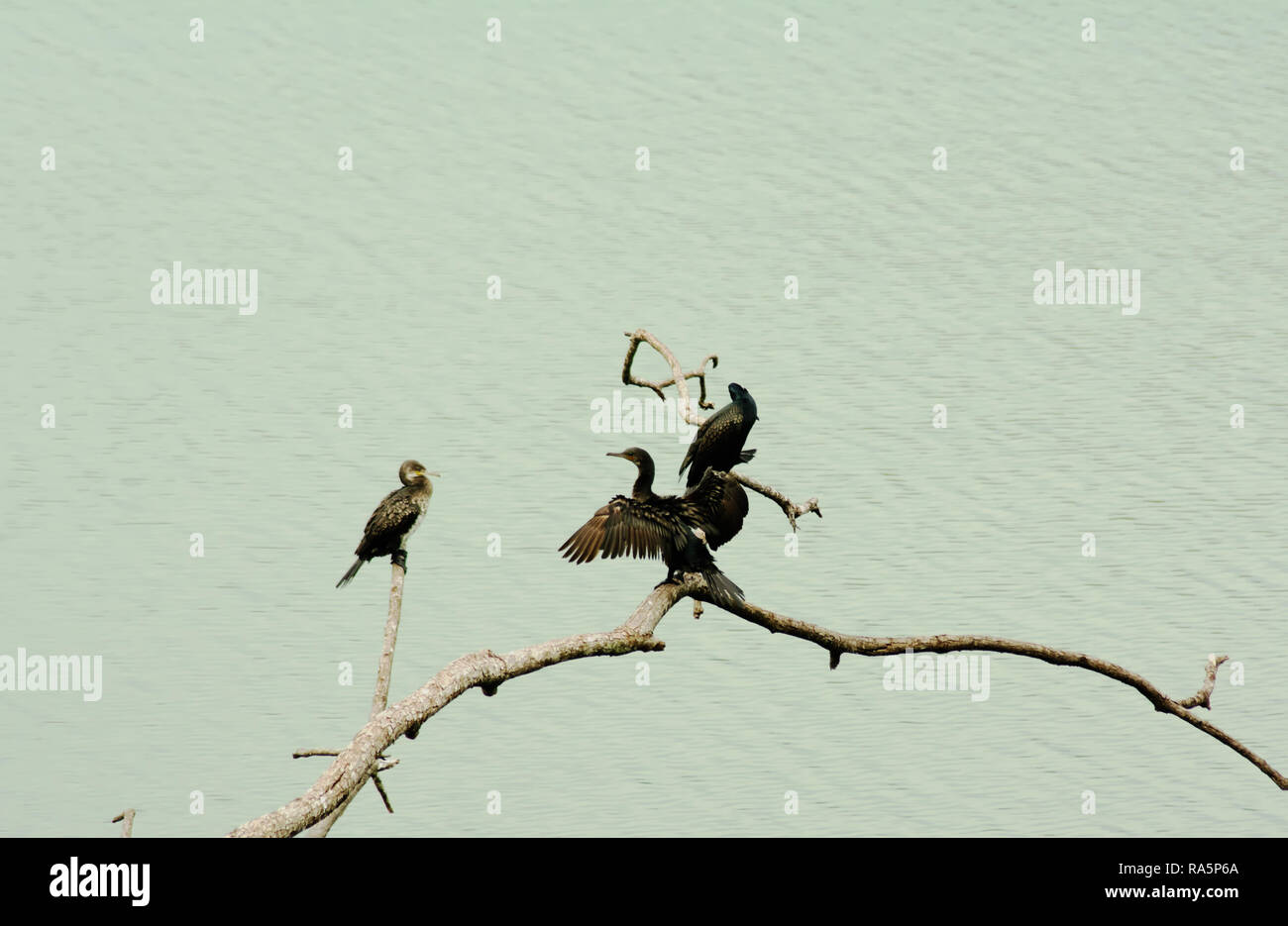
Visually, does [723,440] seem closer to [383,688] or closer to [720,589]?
[720,589]

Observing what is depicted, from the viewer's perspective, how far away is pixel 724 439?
6.06 meters

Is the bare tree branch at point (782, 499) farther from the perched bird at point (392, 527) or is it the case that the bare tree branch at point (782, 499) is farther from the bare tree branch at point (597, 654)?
the perched bird at point (392, 527)

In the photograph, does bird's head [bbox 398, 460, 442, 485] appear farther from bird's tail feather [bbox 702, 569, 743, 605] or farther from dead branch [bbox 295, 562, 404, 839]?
bird's tail feather [bbox 702, 569, 743, 605]

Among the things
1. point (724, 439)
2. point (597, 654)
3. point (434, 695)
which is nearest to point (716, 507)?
point (724, 439)

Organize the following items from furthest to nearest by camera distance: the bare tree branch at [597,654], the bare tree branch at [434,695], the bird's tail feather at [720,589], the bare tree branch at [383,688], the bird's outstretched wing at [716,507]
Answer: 1. the bird's outstretched wing at [716,507]
2. the bird's tail feather at [720,589]
3. the bare tree branch at [383,688]
4. the bare tree branch at [597,654]
5. the bare tree branch at [434,695]

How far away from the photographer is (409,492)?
5.87 m

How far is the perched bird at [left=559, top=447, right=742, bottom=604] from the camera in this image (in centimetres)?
514

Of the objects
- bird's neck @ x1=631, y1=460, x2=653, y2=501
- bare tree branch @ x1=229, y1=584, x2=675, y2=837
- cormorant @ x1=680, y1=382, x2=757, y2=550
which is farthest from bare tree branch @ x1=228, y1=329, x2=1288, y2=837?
bird's neck @ x1=631, y1=460, x2=653, y2=501

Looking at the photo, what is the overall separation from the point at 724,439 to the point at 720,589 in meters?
0.97

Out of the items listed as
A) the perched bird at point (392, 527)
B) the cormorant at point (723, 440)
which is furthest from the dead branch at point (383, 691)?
the cormorant at point (723, 440)

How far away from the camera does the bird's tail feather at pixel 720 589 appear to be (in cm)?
528

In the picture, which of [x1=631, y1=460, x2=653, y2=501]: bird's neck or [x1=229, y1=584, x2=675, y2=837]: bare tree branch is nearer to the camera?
[x1=229, y1=584, x2=675, y2=837]: bare tree branch

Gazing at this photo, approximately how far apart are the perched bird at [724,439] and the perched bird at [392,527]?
3.74 ft

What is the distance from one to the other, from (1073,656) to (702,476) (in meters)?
1.70
